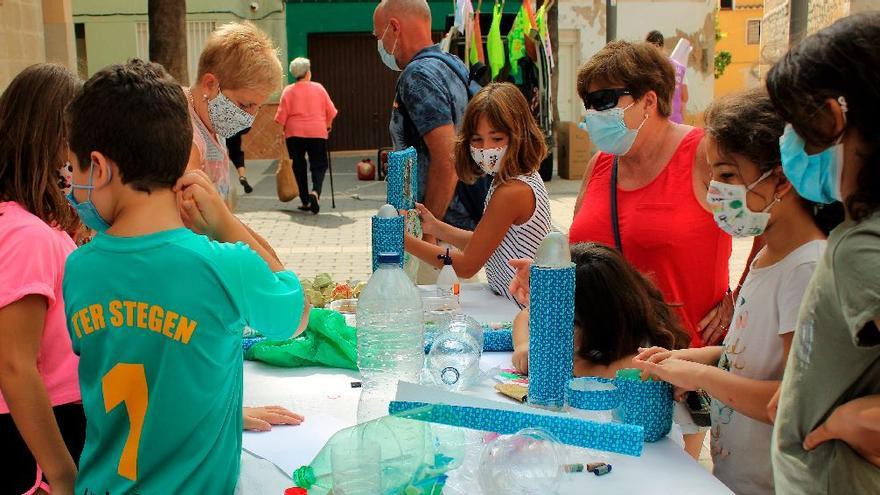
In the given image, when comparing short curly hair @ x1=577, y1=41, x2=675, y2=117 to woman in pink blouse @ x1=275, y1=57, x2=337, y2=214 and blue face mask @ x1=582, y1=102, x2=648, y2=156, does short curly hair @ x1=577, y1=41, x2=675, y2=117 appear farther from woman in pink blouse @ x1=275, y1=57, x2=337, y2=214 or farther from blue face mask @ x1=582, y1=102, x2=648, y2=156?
woman in pink blouse @ x1=275, y1=57, x2=337, y2=214

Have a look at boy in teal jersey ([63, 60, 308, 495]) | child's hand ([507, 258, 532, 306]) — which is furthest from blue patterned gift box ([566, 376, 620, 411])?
boy in teal jersey ([63, 60, 308, 495])

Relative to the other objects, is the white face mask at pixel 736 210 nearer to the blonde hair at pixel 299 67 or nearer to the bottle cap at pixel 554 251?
the bottle cap at pixel 554 251

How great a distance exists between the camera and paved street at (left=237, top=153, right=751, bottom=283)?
8.84 meters

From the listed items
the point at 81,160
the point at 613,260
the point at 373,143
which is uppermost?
the point at 81,160

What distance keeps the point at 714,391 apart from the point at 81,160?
1.41 meters

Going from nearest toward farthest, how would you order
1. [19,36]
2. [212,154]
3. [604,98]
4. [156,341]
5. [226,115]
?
[156,341]
[604,98]
[226,115]
[212,154]
[19,36]

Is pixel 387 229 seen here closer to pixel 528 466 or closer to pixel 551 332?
pixel 551 332

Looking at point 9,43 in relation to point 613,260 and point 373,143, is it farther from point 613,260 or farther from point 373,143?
point 373,143

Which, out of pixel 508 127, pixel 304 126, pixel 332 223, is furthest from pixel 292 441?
pixel 304 126

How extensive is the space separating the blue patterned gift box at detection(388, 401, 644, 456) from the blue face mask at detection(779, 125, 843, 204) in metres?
0.59

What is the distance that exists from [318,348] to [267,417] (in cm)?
55

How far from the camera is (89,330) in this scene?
176 cm

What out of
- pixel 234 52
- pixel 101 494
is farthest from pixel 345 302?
pixel 101 494

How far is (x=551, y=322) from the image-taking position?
2232 mm
